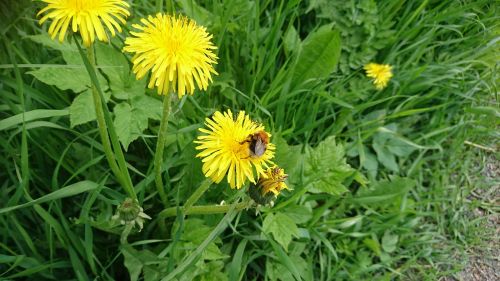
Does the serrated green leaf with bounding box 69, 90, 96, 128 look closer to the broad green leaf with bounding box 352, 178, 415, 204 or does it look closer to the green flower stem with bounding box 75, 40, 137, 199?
the green flower stem with bounding box 75, 40, 137, 199

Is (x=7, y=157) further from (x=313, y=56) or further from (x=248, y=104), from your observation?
(x=313, y=56)

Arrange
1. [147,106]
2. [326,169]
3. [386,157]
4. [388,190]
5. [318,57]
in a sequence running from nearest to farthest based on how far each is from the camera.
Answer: [147,106], [326,169], [318,57], [388,190], [386,157]

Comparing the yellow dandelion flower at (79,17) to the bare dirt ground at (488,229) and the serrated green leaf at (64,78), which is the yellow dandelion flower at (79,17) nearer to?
the serrated green leaf at (64,78)

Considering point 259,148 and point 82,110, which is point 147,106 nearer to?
point 82,110

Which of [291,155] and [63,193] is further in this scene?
[291,155]

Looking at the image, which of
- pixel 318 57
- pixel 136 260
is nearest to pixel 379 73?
pixel 318 57

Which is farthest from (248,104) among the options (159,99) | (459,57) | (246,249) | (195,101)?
(459,57)

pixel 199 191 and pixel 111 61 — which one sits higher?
pixel 111 61

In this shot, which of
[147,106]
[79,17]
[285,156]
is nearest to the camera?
[79,17]
